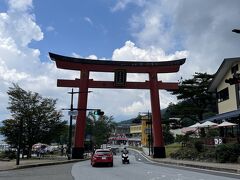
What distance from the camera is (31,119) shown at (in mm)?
41312

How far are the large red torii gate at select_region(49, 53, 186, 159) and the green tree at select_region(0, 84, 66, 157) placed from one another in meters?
4.67

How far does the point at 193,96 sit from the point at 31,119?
22.9 m

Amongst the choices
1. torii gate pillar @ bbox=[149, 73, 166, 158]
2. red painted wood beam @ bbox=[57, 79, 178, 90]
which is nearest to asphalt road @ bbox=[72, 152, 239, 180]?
torii gate pillar @ bbox=[149, 73, 166, 158]

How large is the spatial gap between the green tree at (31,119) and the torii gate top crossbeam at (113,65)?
6.18 meters

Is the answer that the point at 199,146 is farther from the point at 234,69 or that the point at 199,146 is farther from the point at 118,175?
the point at 118,175

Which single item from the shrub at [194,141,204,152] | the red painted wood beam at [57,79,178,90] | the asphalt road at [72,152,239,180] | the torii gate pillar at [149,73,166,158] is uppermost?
the red painted wood beam at [57,79,178,90]

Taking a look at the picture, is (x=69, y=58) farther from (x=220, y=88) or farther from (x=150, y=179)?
(x=150, y=179)

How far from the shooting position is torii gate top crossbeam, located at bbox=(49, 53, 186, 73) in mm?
39419

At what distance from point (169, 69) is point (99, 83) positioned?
853 cm

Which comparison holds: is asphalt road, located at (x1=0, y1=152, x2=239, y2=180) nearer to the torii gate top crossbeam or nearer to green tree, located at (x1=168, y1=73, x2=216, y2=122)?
the torii gate top crossbeam

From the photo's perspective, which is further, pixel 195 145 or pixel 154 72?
pixel 154 72

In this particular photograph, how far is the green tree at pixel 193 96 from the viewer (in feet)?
159

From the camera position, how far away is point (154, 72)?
41406 millimetres

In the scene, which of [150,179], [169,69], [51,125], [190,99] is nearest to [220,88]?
[169,69]
